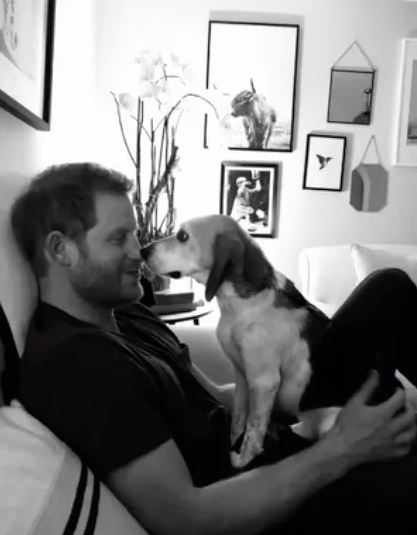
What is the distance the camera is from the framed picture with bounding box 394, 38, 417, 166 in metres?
3.46

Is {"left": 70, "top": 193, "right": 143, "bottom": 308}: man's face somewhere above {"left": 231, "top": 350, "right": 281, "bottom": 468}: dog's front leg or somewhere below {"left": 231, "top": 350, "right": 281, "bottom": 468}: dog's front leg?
above

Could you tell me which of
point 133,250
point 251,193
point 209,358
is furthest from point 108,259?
point 251,193

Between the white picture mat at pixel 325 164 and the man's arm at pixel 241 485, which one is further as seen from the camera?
the white picture mat at pixel 325 164

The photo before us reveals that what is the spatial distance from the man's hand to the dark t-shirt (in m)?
0.27

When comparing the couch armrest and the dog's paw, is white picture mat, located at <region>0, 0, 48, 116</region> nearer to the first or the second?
the couch armrest

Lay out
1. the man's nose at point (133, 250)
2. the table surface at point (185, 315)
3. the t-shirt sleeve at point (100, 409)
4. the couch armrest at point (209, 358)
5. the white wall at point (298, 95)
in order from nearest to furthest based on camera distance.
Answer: the t-shirt sleeve at point (100, 409)
the man's nose at point (133, 250)
the couch armrest at point (209, 358)
the table surface at point (185, 315)
the white wall at point (298, 95)

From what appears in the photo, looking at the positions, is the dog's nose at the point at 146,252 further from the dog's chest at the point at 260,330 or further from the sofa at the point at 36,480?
the sofa at the point at 36,480

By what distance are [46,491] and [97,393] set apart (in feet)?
0.48

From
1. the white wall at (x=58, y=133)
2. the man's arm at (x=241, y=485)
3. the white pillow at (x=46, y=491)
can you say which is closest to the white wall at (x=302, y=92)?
the white wall at (x=58, y=133)

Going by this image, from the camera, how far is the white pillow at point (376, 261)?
2871 mm

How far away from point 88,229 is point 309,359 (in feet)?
1.94

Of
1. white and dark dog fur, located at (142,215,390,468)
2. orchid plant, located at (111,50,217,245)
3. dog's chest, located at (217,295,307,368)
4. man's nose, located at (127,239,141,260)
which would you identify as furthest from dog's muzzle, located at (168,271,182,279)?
orchid plant, located at (111,50,217,245)

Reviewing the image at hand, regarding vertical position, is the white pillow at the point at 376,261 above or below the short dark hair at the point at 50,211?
below

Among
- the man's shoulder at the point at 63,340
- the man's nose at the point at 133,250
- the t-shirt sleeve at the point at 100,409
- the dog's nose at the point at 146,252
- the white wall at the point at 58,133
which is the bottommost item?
the t-shirt sleeve at the point at 100,409
